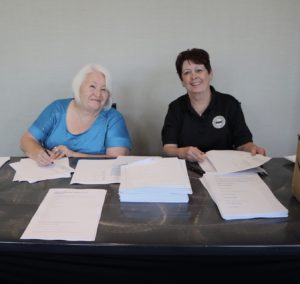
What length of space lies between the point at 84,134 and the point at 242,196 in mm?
974

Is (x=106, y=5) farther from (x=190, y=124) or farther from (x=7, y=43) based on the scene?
(x=190, y=124)

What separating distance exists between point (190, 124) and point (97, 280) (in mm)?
1045

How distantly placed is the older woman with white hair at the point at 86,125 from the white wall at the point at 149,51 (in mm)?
611

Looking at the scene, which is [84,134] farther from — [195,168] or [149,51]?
[149,51]

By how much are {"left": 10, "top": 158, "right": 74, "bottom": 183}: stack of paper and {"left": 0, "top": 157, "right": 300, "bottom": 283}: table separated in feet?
0.23

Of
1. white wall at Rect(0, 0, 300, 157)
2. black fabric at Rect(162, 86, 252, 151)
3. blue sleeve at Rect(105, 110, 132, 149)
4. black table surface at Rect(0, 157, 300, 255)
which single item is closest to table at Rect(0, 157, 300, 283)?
black table surface at Rect(0, 157, 300, 255)

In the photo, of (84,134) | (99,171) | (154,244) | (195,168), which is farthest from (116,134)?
(154,244)

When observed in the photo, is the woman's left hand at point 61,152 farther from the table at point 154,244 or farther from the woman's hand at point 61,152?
the table at point 154,244

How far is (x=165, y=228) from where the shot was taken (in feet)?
2.82

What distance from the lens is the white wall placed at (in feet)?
7.03

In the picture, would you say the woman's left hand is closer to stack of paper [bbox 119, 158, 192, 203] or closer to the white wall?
stack of paper [bbox 119, 158, 192, 203]

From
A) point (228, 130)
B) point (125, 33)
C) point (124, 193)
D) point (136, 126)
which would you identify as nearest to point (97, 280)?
point (124, 193)

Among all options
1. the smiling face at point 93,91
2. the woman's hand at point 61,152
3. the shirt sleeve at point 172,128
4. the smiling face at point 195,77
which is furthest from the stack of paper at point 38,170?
the smiling face at point 195,77

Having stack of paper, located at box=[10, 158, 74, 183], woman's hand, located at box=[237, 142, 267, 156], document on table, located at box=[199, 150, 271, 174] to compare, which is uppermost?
stack of paper, located at box=[10, 158, 74, 183]
